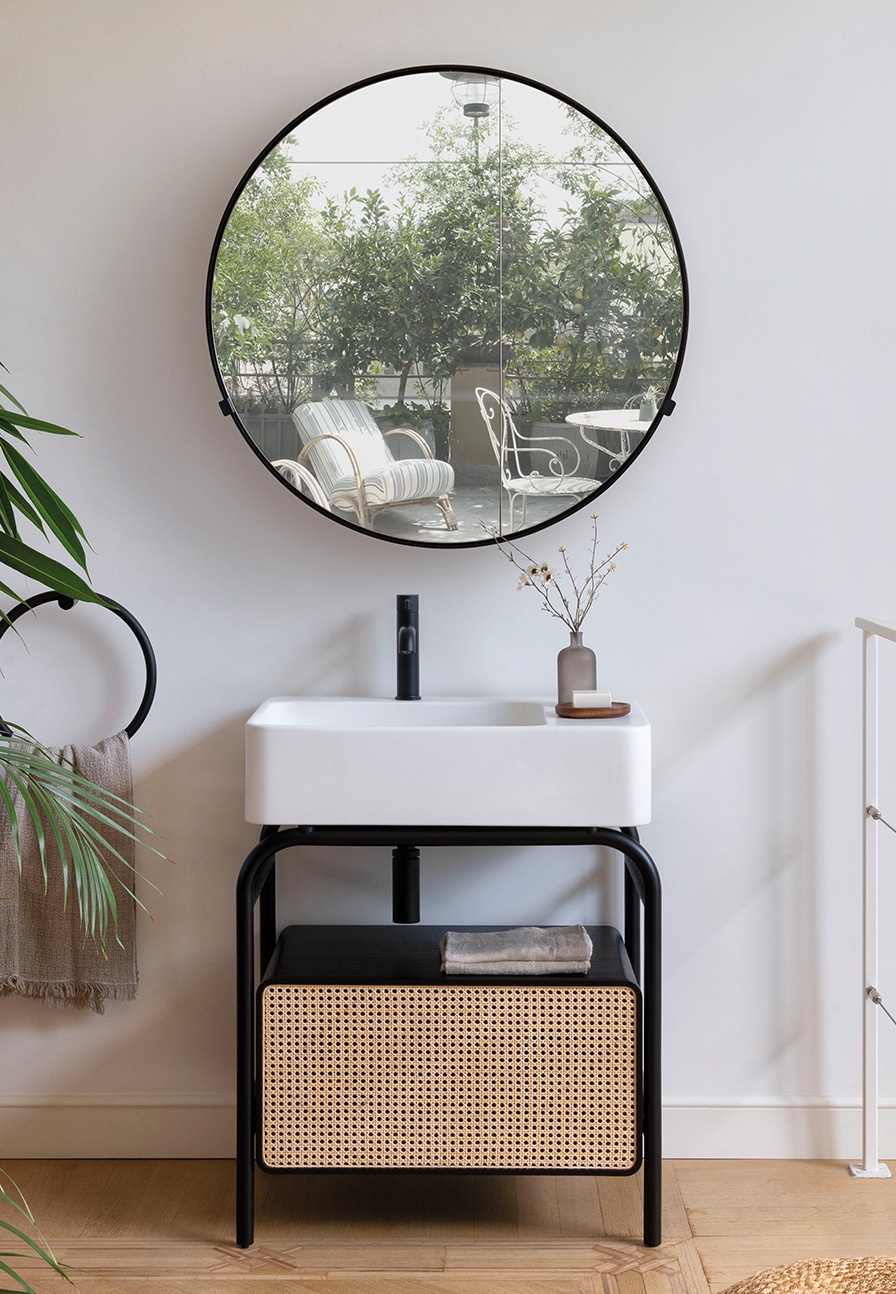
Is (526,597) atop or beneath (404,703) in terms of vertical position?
atop

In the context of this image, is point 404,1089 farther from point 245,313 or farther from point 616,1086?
point 245,313

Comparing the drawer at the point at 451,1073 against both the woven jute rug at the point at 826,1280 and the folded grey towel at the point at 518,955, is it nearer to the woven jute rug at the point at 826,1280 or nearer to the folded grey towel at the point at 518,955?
the folded grey towel at the point at 518,955

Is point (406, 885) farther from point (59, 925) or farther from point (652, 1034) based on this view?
point (59, 925)

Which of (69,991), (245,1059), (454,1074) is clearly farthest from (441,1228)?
(69,991)

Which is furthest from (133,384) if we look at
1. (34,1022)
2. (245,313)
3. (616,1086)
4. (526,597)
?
(616,1086)

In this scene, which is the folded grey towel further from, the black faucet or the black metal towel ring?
the black metal towel ring

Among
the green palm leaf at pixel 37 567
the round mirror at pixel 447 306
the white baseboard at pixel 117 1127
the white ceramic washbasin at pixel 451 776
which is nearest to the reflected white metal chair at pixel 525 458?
the round mirror at pixel 447 306

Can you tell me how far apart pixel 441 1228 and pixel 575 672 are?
0.95 m

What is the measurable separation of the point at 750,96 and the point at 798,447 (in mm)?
622

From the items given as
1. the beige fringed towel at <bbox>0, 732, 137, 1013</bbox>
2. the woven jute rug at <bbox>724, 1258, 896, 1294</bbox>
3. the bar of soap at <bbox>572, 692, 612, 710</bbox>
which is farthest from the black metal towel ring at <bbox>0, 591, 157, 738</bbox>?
the woven jute rug at <bbox>724, 1258, 896, 1294</bbox>

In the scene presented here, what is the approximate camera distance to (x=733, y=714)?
2.15m

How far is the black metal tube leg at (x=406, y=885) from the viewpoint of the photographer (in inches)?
78.9

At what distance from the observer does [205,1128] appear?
2184mm

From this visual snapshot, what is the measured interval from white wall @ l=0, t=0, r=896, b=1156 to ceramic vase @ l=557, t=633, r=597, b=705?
0.16 meters
